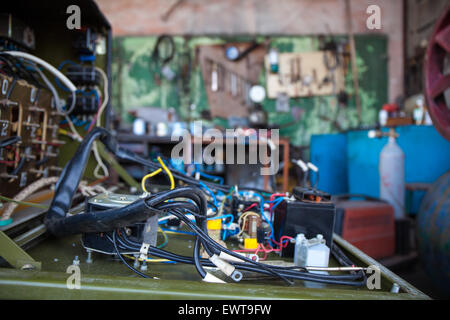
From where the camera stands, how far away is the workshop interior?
632 mm

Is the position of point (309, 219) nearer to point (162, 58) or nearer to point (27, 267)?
point (27, 267)

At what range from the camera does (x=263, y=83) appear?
4516mm

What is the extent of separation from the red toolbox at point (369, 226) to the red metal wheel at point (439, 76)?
702 millimetres

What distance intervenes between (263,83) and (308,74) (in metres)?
0.68

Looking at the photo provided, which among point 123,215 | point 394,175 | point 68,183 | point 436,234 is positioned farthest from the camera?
point 394,175

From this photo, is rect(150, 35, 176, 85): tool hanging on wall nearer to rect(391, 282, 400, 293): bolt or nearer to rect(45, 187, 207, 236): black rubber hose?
rect(45, 187, 207, 236): black rubber hose

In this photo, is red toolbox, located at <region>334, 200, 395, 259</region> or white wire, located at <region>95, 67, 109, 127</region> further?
red toolbox, located at <region>334, 200, 395, 259</region>

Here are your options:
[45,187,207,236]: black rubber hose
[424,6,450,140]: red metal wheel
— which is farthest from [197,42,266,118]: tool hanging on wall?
[45,187,207,236]: black rubber hose

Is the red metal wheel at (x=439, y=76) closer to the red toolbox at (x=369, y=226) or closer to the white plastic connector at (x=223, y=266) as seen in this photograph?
the red toolbox at (x=369, y=226)

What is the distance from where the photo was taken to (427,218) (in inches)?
60.6

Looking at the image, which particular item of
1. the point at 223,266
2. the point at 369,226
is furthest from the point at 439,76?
the point at 223,266

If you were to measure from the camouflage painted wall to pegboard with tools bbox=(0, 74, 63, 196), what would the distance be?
10.4ft
